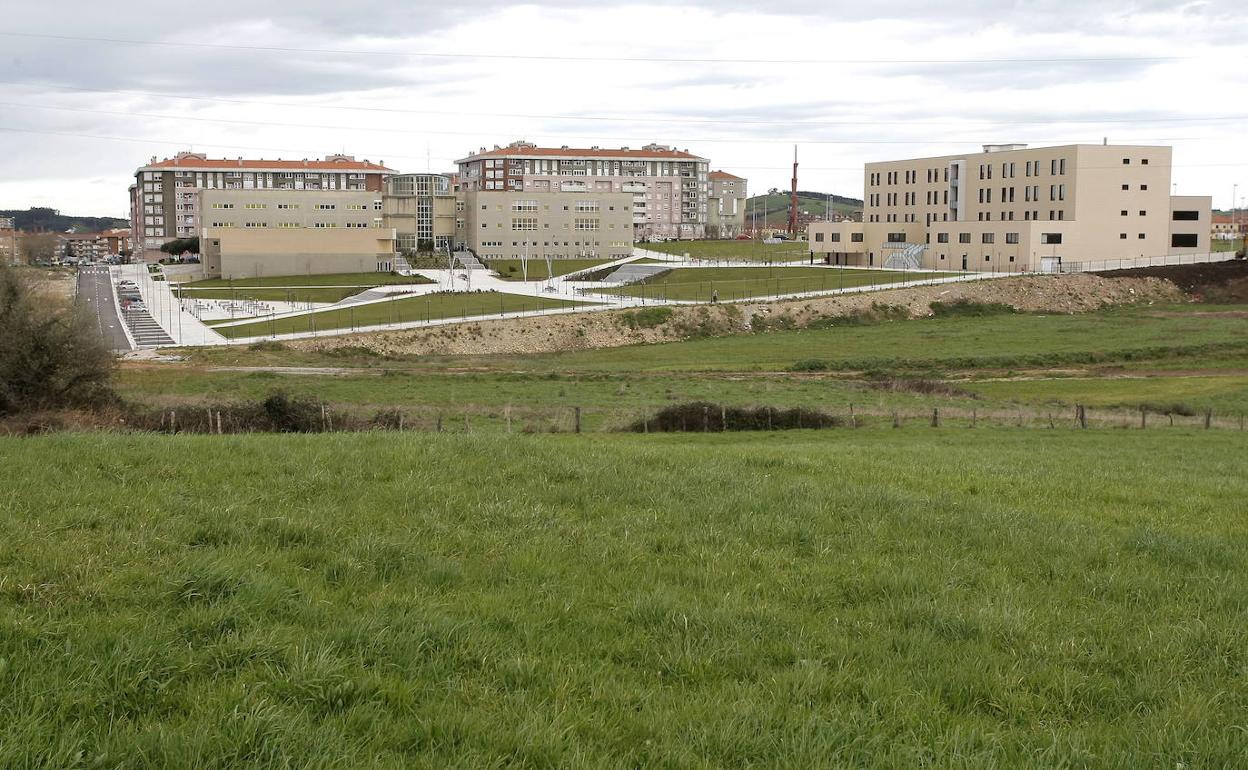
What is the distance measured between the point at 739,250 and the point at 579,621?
143m

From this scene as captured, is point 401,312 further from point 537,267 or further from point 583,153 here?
point 583,153

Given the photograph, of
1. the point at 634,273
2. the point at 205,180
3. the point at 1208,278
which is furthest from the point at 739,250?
the point at 205,180

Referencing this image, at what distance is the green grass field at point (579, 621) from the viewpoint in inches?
221

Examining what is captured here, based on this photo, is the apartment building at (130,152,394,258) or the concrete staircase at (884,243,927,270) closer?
the concrete staircase at (884,243,927,270)

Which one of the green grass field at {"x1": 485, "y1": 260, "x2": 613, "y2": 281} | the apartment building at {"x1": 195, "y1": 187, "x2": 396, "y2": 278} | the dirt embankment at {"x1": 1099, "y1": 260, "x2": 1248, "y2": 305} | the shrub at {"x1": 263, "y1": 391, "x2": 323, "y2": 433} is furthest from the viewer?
the green grass field at {"x1": 485, "y1": 260, "x2": 613, "y2": 281}

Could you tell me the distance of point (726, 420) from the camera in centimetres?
3369

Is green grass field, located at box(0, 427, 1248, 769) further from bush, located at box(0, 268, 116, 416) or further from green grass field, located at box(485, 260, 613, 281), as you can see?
green grass field, located at box(485, 260, 613, 281)

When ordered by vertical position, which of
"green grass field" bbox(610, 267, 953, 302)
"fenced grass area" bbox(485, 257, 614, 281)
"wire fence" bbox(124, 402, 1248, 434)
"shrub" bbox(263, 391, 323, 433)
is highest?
"fenced grass area" bbox(485, 257, 614, 281)

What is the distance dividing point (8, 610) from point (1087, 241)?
109876 mm

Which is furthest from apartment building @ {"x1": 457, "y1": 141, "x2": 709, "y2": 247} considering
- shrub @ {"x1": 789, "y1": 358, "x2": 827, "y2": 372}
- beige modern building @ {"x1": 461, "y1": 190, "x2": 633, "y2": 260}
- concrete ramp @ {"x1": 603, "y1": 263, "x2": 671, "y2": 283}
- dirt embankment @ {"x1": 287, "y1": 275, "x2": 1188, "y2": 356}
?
shrub @ {"x1": 789, "y1": 358, "x2": 827, "y2": 372}

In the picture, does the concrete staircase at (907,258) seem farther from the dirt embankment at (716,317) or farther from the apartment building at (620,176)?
the apartment building at (620,176)

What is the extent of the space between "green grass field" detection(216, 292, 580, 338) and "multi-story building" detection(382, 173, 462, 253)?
52.0 metres

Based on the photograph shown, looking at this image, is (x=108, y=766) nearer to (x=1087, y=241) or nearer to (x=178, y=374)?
(x=178, y=374)

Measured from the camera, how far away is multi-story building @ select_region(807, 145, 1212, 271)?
104m
